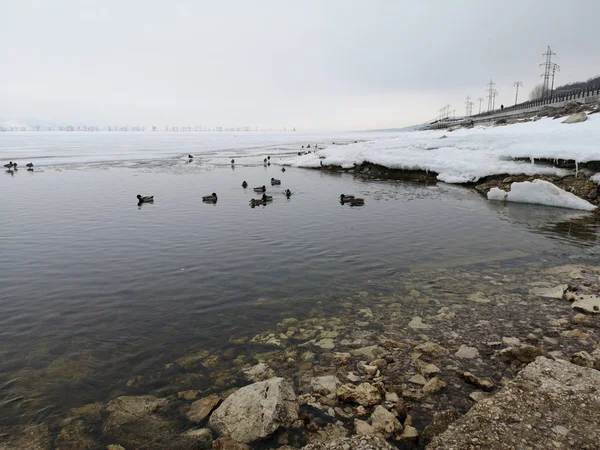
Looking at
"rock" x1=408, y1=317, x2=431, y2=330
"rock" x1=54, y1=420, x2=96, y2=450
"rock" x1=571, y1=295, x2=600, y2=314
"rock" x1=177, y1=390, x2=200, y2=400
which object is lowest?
"rock" x1=54, y1=420, x2=96, y2=450

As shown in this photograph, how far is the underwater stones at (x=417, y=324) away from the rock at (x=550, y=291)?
3.51m

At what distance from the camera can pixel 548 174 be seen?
24.4 metres

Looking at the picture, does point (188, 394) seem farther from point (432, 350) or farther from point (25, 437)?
point (432, 350)

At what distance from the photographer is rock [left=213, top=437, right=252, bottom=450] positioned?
16.6 ft

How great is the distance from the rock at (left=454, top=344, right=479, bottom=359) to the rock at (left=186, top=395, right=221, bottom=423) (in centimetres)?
450

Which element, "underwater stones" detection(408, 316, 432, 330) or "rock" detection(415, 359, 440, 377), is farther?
"underwater stones" detection(408, 316, 432, 330)

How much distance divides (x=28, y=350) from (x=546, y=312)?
11343 mm

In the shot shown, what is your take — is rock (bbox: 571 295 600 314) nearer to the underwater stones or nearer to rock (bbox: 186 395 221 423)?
the underwater stones

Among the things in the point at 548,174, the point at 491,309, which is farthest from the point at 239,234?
the point at 548,174

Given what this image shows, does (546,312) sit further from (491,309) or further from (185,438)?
(185,438)

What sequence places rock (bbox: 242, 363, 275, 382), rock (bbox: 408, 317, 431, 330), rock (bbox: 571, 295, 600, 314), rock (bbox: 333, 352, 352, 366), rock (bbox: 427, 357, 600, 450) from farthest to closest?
rock (bbox: 571, 295, 600, 314) < rock (bbox: 408, 317, 431, 330) < rock (bbox: 333, 352, 352, 366) < rock (bbox: 242, 363, 275, 382) < rock (bbox: 427, 357, 600, 450)

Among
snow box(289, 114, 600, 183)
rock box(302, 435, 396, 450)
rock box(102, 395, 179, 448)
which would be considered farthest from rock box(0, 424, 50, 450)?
snow box(289, 114, 600, 183)

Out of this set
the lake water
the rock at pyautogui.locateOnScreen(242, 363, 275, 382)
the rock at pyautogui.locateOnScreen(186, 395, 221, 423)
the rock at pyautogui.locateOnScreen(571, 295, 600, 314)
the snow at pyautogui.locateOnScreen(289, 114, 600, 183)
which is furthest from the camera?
the snow at pyautogui.locateOnScreen(289, 114, 600, 183)

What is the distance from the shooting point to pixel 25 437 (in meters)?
5.48
